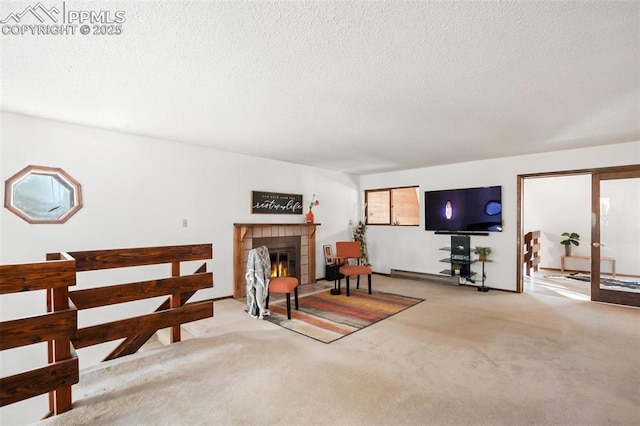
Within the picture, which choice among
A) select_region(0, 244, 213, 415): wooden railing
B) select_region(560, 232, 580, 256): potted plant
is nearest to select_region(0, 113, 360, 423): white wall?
select_region(0, 244, 213, 415): wooden railing

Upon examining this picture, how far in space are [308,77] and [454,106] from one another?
1.57m

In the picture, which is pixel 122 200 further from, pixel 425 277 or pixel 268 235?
pixel 425 277

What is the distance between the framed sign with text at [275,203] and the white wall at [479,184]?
2247mm

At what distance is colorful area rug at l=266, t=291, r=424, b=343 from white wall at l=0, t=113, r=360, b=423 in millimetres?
1396

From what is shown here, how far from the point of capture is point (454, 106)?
2.98 metres

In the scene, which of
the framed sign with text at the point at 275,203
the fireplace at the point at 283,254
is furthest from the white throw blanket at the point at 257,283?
the framed sign with text at the point at 275,203

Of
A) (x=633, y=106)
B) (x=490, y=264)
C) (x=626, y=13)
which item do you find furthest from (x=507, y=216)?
(x=626, y=13)

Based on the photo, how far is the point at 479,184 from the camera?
5.69m

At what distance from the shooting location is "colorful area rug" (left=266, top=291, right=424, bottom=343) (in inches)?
135

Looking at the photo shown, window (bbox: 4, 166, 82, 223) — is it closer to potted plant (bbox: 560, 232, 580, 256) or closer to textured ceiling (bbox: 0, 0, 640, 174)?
textured ceiling (bbox: 0, 0, 640, 174)

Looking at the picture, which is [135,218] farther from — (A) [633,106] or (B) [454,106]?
(A) [633,106]

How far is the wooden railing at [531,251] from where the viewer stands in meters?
6.90

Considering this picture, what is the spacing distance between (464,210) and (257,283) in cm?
425

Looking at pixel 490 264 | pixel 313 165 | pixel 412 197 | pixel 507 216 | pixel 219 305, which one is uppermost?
pixel 313 165
